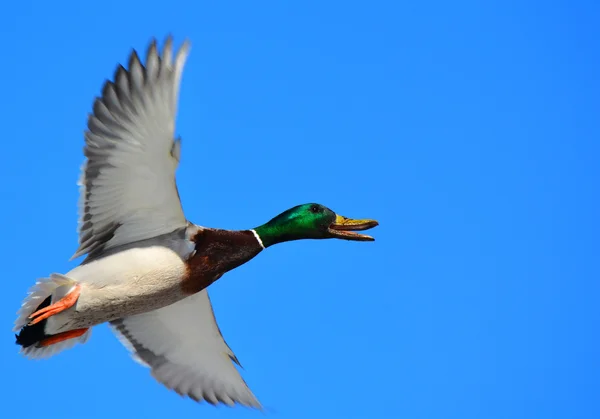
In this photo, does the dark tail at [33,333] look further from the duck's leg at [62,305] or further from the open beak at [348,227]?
the open beak at [348,227]

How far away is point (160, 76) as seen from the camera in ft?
26.9

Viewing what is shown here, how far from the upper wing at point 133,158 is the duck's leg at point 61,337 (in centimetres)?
94

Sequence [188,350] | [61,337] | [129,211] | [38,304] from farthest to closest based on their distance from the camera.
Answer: [188,350]
[61,337]
[129,211]
[38,304]

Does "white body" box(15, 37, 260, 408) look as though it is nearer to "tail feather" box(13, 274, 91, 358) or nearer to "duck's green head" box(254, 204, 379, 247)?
"tail feather" box(13, 274, 91, 358)

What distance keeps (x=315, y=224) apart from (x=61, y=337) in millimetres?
2653

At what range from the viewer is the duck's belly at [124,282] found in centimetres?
873

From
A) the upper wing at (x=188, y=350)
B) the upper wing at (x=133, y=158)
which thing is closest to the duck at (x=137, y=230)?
the upper wing at (x=133, y=158)

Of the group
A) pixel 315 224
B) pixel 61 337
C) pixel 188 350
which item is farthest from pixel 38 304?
pixel 315 224

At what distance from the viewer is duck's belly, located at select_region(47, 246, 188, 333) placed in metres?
8.73

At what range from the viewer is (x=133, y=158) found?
866cm

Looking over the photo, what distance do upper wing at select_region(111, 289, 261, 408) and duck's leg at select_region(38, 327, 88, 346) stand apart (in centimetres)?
62

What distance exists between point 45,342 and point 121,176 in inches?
73.4

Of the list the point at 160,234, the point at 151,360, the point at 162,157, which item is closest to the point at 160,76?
the point at 162,157

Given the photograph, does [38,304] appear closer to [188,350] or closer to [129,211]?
[129,211]
